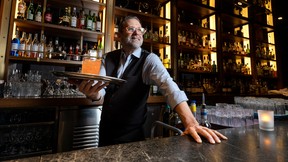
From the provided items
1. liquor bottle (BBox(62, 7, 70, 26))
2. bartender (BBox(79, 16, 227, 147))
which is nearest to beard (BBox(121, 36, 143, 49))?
bartender (BBox(79, 16, 227, 147))

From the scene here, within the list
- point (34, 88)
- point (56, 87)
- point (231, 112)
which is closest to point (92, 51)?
point (56, 87)

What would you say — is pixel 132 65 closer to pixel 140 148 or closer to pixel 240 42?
pixel 140 148

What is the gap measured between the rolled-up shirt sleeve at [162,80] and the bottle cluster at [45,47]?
4.13ft

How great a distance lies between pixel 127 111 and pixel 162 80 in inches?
11.8

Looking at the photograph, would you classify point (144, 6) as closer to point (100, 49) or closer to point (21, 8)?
point (100, 49)

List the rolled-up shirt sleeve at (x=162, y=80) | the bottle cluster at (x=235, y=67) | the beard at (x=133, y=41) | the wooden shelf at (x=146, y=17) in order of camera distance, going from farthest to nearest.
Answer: the bottle cluster at (x=235, y=67)
the wooden shelf at (x=146, y=17)
the beard at (x=133, y=41)
the rolled-up shirt sleeve at (x=162, y=80)

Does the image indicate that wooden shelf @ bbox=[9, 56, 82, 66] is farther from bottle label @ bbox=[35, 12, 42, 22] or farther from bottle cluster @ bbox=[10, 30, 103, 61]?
bottle label @ bbox=[35, 12, 42, 22]

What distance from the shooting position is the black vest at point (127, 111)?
1059 millimetres

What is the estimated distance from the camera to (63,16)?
2217 mm

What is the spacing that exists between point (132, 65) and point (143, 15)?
5.59 ft

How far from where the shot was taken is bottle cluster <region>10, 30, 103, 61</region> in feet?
A: 6.31

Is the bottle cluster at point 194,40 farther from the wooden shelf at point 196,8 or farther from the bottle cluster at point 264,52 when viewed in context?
the bottle cluster at point 264,52

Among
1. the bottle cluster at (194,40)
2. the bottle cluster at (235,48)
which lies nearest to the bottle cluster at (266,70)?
the bottle cluster at (235,48)

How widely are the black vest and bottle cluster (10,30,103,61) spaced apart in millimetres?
1189
